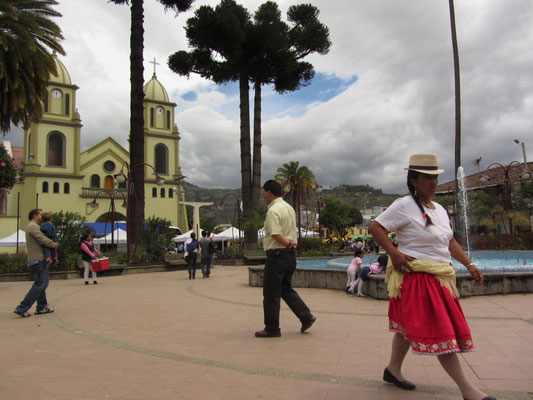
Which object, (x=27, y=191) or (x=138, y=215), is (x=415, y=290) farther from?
(x=27, y=191)

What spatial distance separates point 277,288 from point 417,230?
7.18 ft

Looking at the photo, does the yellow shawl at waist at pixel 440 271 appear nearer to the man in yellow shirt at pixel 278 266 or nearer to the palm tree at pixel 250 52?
the man in yellow shirt at pixel 278 266

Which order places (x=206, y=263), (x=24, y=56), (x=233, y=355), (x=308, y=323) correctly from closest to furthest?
1. (x=233, y=355)
2. (x=308, y=323)
3. (x=206, y=263)
4. (x=24, y=56)

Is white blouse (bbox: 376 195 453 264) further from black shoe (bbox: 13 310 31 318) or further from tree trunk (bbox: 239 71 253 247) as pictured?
tree trunk (bbox: 239 71 253 247)

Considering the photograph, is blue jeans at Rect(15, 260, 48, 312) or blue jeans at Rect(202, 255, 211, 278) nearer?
blue jeans at Rect(15, 260, 48, 312)

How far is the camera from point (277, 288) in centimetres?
481

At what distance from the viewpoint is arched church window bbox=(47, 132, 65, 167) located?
154 ft

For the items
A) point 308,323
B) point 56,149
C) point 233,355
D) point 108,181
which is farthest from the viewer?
point 108,181

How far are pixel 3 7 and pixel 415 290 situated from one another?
14760 millimetres

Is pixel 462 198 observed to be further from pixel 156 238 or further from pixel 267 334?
pixel 267 334

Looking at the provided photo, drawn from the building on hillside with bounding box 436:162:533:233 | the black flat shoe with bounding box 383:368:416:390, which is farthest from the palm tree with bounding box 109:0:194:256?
the building on hillside with bounding box 436:162:533:233

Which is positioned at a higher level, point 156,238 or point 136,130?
point 136,130

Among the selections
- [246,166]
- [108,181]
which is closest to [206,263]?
[246,166]

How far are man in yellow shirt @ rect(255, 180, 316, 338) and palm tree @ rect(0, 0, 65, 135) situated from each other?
39.4ft
